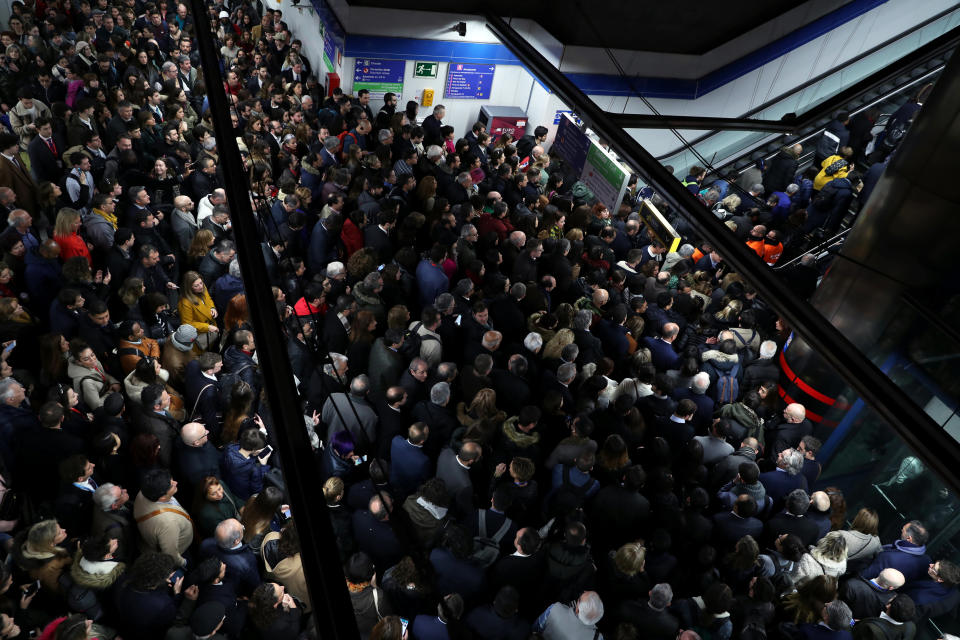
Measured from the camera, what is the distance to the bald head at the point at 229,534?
350cm

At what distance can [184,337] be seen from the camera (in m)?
4.84

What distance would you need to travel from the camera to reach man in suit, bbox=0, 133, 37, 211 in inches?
232

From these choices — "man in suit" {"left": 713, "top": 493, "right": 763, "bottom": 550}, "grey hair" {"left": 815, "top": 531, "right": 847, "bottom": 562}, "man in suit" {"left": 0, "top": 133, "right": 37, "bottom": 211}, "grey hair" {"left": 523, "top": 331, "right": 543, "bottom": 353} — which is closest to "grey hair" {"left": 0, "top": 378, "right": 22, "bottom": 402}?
"man in suit" {"left": 0, "top": 133, "right": 37, "bottom": 211}

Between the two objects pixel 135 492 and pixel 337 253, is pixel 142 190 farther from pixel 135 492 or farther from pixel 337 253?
pixel 135 492

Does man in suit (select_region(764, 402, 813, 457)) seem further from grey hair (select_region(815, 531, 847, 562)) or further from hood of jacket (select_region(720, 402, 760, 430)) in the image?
grey hair (select_region(815, 531, 847, 562))

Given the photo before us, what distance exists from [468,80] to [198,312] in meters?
6.50

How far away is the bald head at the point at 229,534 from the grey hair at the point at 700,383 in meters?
3.65

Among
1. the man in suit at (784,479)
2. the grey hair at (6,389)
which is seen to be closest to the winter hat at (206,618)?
the grey hair at (6,389)

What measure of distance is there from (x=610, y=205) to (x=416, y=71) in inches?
158

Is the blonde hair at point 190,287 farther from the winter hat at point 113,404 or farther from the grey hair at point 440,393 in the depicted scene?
the grey hair at point 440,393

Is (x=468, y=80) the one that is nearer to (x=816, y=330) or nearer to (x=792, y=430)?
(x=792, y=430)

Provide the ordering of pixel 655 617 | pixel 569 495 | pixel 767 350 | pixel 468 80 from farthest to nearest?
pixel 468 80
pixel 767 350
pixel 569 495
pixel 655 617

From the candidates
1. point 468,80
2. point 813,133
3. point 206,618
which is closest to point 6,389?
point 206,618

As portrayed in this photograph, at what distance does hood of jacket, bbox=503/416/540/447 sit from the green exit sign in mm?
7080
